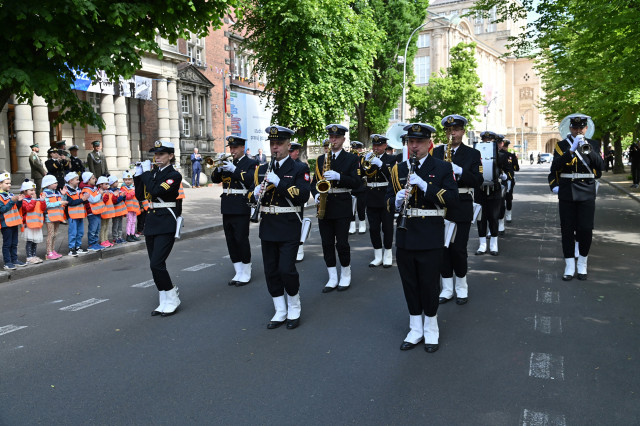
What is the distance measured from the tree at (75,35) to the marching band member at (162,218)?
10.6 ft

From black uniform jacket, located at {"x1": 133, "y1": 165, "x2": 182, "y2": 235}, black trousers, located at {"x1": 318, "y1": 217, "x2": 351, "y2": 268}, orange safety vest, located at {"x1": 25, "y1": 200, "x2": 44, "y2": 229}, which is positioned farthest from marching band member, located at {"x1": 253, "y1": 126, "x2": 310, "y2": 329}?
orange safety vest, located at {"x1": 25, "y1": 200, "x2": 44, "y2": 229}

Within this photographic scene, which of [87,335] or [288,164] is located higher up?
[288,164]

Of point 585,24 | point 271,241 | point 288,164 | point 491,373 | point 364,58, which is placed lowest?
point 491,373

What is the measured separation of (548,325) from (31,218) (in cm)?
830

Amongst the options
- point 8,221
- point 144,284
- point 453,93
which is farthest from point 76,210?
point 453,93

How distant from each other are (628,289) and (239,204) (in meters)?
5.45

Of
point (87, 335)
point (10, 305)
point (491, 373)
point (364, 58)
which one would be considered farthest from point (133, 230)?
point (364, 58)

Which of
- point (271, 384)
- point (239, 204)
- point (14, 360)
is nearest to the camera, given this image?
point (271, 384)

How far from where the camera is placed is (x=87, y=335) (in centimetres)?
609

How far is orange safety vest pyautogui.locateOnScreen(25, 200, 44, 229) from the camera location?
9.77 meters

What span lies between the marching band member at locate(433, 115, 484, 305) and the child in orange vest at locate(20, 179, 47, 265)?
6.89 meters

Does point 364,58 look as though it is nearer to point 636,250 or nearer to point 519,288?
point 636,250

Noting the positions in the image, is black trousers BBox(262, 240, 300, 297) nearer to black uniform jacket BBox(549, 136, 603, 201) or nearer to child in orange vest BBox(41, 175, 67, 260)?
black uniform jacket BBox(549, 136, 603, 201)

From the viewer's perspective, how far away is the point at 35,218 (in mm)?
9844
